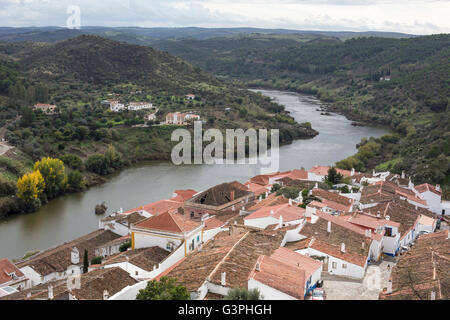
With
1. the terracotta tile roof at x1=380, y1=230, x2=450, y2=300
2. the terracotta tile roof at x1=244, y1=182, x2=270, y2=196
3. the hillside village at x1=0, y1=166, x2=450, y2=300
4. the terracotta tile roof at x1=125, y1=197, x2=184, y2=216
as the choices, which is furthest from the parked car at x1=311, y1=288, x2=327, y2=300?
the terracotta tile roof at x1=244, y1=182, x2=270, y2=196

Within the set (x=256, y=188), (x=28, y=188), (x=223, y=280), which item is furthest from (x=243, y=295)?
(x=28, y=188)

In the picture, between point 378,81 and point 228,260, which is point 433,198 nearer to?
point 228,260

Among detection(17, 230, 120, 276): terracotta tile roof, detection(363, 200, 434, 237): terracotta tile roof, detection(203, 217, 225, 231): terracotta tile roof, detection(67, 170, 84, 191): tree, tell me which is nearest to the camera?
detection(363, 200, 434, 237): terracotta tile roof

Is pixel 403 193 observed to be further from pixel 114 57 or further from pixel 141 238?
pixel 114 57

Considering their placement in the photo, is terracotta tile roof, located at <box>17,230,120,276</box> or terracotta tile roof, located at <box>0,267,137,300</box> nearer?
terracotta tile roof, located at <box>0,267,137,300</box>

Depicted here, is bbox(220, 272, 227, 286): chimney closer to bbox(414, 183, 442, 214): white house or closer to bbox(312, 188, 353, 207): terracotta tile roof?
bbox(312, 188, 353, 207): terracotta tile roof

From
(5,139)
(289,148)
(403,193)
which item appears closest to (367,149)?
(289,148)
